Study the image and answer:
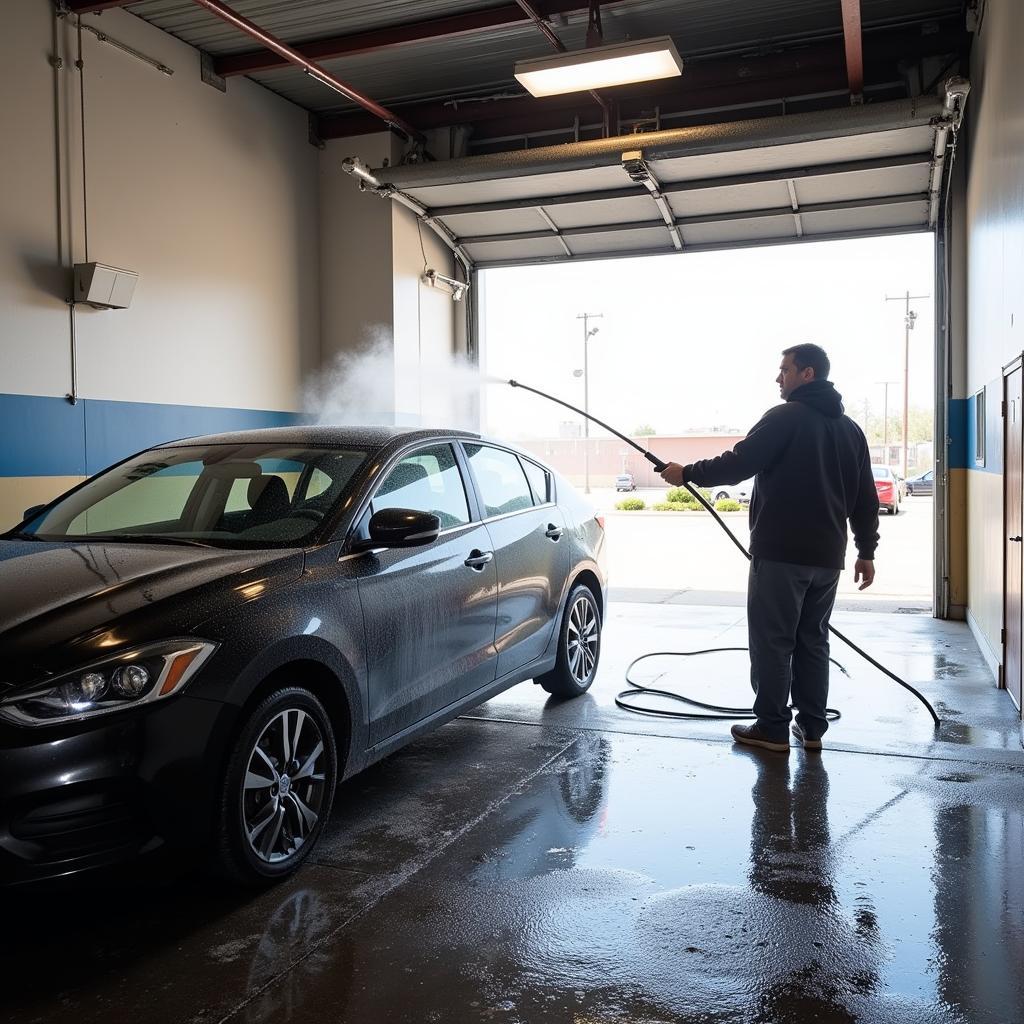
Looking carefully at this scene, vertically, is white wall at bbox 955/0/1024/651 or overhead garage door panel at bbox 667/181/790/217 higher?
overhead garage door panel at bbox 667/181/790/217

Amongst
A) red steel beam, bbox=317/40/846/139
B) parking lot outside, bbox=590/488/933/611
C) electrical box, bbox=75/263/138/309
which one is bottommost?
parking lot outside, bbox=590/488/933/611

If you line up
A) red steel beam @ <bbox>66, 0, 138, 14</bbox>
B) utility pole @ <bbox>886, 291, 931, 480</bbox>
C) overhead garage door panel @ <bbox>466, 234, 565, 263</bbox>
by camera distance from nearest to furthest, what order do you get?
red steel beam @ <bbox>66, 0, 138, 14</bbox>, overhead garage door panel @ <bbox>466, 234, 565, 263</bbox>, utility pole @ <bbox>886, 291, 931, 480</bbox>

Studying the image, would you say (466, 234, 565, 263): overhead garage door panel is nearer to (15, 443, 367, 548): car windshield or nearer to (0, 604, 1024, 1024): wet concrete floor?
(15, 443, 367, 548): car windshield

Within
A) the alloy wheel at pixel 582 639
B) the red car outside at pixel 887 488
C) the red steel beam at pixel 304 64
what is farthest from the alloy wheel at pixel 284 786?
the red car outside at pixel 887 488

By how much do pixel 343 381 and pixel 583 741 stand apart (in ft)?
19.6

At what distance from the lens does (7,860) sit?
98.7 inches

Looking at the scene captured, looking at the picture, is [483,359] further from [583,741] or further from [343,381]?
[583,741]

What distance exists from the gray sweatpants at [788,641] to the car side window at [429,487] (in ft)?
4.63

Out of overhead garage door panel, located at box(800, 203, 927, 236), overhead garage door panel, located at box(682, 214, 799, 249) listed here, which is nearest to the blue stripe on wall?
overhead garage door panel, located at box(682, 214, 799, 249)

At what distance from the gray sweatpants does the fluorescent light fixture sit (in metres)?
3.74

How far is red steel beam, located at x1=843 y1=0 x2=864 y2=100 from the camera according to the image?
652 cm

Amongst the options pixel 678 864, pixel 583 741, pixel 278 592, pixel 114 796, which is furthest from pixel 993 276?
pixel 114 796

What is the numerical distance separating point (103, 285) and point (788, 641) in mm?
5202

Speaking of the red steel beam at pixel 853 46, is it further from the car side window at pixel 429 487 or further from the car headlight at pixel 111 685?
the car headlight at pixel 111 685
